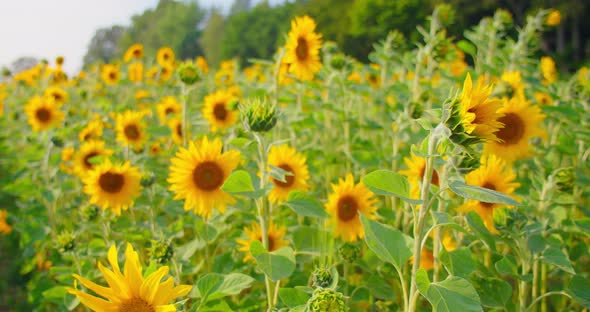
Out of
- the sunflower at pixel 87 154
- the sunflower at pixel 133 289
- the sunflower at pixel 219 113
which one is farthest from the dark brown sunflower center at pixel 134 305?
the sunflower at pixel 219 113

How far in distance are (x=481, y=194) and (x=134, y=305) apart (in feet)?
2.34

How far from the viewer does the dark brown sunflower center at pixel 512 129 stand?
1.70m

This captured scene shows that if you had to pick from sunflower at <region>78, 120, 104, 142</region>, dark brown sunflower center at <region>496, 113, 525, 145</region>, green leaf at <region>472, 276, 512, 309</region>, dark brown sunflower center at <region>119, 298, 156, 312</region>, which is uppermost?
dark brown sunflower center at <region>496, 113, 525, 145</region>

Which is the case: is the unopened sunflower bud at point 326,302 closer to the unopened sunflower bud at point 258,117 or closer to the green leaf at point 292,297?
the green leaf at point 292,297

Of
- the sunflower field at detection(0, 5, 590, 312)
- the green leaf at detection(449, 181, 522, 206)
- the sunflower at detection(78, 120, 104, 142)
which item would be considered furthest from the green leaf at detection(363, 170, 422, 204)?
the sunflower at detection(78, 120, 104, 142)

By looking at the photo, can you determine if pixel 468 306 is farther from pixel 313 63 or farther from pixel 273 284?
pixel 313 63

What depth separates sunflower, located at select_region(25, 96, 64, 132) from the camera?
3.17m

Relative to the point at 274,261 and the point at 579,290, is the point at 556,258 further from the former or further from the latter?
the point at 274,261

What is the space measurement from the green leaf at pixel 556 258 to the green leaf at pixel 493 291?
12 centimetres

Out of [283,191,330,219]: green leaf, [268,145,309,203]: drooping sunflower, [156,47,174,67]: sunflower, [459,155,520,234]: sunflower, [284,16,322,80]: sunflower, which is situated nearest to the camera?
[283,191,330,219]: green leaf

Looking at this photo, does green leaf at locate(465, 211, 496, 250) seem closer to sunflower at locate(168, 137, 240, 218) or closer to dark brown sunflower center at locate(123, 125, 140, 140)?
sunflower at locate(168, 137, 240, 218)

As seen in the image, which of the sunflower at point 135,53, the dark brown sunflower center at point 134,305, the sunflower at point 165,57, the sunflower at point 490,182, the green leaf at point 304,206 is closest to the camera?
the dark brown sunflower center at point 134,305

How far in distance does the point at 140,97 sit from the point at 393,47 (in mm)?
2569

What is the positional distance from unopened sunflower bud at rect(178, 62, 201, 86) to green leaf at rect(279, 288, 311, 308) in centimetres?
138
